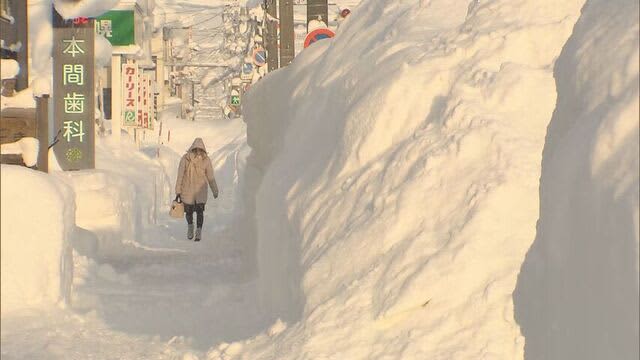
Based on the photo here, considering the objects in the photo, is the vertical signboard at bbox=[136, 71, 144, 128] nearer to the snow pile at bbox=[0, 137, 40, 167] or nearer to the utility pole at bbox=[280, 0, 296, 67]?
the utility pole at bbox=[280, 0, 296, 67]

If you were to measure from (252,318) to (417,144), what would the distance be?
251cm

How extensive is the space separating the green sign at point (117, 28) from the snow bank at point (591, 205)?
26355 mm

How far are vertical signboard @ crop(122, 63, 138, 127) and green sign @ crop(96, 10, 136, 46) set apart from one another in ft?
3.35

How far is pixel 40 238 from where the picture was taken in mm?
8633

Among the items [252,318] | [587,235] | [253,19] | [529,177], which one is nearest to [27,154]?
[252,318]

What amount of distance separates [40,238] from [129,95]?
22292 mm

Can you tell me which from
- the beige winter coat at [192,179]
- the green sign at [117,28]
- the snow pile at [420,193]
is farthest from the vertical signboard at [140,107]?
the snow pile at [420,193]

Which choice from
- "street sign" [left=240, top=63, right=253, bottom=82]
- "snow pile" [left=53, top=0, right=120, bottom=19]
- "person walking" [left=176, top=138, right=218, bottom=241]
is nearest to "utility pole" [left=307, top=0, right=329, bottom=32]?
"person walking" [left=176, top=138, right=218, bottom=241]

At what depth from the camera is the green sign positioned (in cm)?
3184

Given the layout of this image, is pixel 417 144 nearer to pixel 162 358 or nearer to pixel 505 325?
pixel 505 325

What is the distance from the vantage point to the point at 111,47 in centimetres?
3027

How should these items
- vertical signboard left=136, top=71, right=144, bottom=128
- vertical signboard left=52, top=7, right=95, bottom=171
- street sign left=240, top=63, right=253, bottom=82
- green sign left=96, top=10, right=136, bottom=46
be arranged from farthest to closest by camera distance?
street sign left=240, top=63, right=253, bottom=82 → green sign left=96, top=10, right=136, bottom=46 → vertical signboard left=136, top=71, right=144, bottom=128 → vertical signboard left=52, top=7, right=95, bottom=171

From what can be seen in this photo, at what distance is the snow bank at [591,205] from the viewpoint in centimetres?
504

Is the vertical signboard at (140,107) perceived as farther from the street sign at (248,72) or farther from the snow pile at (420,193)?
the snow pile at (420,193)
